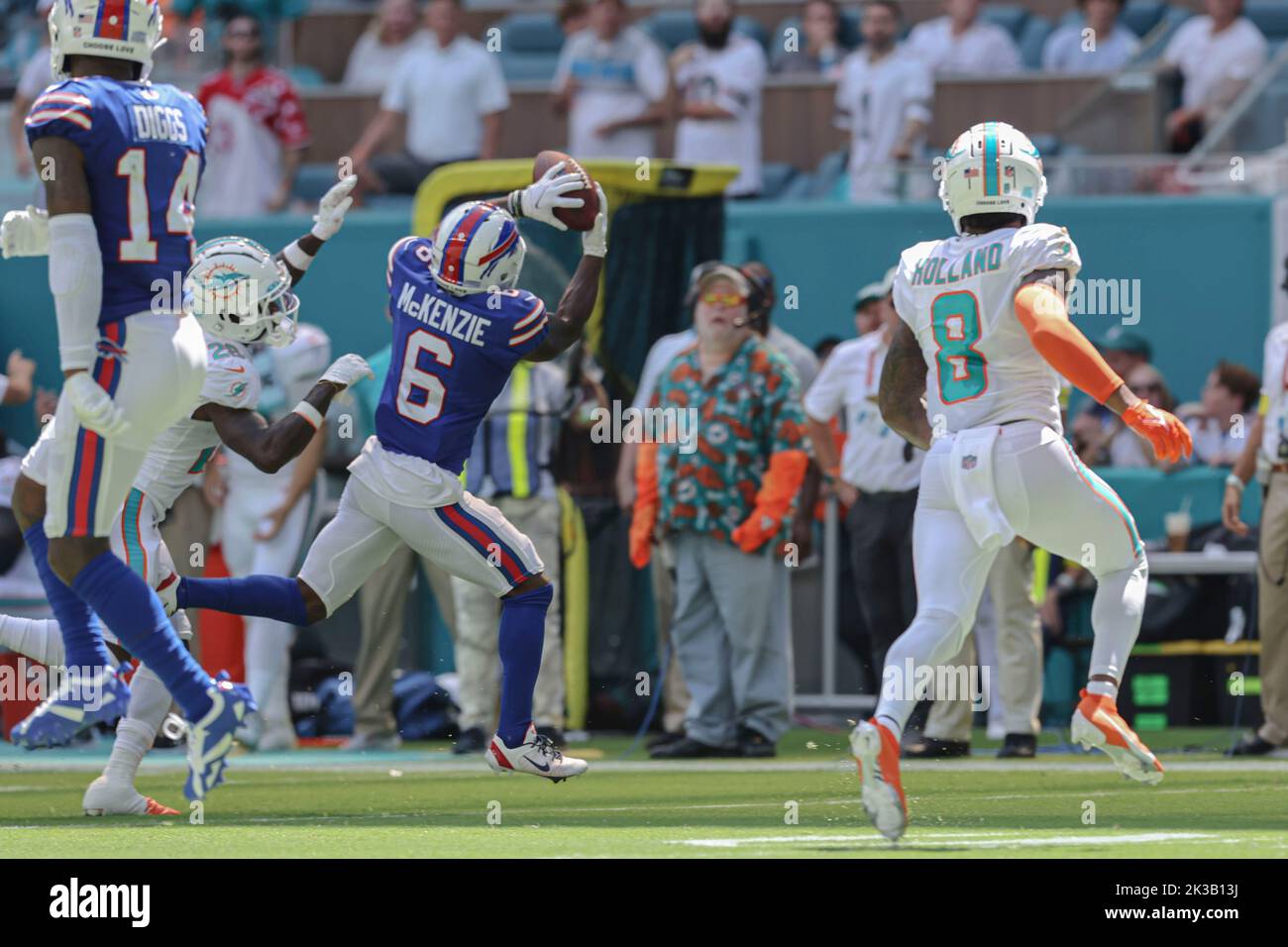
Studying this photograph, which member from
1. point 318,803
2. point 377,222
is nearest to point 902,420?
point 318,803

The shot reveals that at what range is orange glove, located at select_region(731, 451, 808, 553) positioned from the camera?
10.3m

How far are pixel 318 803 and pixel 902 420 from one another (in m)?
2.48

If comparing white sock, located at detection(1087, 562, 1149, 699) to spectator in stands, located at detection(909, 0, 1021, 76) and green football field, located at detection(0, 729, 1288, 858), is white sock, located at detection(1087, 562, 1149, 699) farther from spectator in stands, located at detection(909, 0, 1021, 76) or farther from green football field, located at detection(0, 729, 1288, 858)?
spectator in stands, located at detection(909, 0, 1021, 76)

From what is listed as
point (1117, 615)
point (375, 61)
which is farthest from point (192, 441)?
point (375, 61)

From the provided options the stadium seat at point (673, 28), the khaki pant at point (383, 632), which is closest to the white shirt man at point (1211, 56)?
the stadium seat at point (673, 28)

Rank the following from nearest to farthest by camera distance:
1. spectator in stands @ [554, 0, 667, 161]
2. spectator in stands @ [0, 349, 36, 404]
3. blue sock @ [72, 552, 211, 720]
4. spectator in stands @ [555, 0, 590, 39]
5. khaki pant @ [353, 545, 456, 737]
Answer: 1. blue sock @ [72, 552, 211, 720]
2. khaki pant @ [353, 545, 456, 737]
3. spectator in stands @ [0, 349, 36, 404]
4. spectator in stands @ [554, 0, 667, 161]
5. spectator in stands @ [555, 0, 590, 39]

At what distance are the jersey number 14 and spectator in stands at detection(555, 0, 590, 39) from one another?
7.54m

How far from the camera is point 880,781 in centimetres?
628

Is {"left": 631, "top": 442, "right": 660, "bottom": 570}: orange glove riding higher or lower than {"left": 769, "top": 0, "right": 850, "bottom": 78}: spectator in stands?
lower

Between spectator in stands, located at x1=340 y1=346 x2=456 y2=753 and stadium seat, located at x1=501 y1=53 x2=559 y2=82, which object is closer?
spectator in stands, located at x1=340 y1=346 x2=456 y2=753

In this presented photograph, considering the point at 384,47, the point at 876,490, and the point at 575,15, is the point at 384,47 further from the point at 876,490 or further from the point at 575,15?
the point at 876,490

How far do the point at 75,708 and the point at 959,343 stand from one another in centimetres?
285

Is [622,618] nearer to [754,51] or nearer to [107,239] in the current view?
[754,51]

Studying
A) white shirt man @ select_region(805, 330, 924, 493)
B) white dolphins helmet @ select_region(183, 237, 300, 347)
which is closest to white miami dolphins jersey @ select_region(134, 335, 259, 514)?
white dolphins helmet @ select_region(183, 237, 300, 347)
